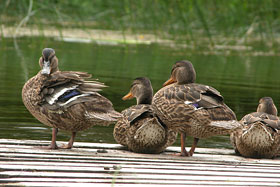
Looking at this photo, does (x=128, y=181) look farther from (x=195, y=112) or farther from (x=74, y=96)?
(x=195, y=112)

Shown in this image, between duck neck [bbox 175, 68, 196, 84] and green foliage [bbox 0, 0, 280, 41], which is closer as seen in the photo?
duck neck [bbox 175, 68, 196, 84]

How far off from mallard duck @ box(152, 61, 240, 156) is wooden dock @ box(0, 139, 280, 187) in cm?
26

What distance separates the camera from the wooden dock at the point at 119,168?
4461 mm

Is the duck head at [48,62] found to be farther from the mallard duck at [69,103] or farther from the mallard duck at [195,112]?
the mallard duck at [195,112]

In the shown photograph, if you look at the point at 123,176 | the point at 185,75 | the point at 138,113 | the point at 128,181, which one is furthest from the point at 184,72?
the point at 128,181

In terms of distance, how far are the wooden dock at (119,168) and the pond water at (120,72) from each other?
4.10 ft

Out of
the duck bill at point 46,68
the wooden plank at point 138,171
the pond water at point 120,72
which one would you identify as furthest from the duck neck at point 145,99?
the wooden plank at point 138,171

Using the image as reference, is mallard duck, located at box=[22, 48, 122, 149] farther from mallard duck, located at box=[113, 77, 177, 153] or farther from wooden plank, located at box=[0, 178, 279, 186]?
wooden plank, located at box=[0, 178, 279, 186]

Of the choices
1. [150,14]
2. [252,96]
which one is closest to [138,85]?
[252,96]

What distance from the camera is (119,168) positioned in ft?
15.2

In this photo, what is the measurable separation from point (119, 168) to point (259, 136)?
1951mm

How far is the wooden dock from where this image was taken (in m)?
4.46

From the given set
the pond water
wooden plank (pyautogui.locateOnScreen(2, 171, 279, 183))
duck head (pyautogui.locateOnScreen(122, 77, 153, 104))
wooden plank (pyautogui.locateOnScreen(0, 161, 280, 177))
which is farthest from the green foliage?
wooden plank (pyautogui.locateOnScreen(2, 171, 279, 183))

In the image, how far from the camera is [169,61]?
1465 centimetres
